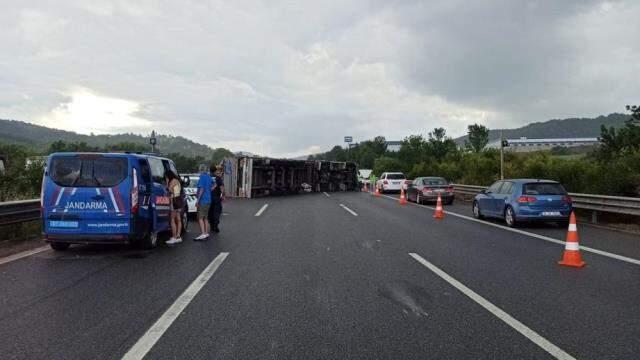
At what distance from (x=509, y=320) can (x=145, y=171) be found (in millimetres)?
7522

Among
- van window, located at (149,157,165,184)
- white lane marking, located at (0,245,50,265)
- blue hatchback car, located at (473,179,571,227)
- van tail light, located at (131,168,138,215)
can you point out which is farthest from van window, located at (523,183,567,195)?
white lane marking, located at (0,245,50,265)

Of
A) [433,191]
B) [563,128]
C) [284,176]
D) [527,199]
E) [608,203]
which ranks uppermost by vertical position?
[563,128]

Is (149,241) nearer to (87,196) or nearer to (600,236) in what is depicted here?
(87,196)

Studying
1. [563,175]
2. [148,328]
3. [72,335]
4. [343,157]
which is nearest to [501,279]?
[148,328]

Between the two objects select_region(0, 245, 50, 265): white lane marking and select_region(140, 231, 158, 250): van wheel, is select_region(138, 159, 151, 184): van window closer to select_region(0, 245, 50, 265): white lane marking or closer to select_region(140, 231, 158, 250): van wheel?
select_region(140, 231, 158, 250): van wheel

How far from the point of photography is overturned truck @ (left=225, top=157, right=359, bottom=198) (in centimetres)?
3219

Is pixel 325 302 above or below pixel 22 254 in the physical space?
above

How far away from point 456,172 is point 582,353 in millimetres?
38616

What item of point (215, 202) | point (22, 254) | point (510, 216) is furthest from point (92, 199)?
point (510, 216)

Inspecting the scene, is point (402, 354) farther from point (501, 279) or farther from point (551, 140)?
point (551, 140)

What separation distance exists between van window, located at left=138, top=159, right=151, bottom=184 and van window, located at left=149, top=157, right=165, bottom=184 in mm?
237

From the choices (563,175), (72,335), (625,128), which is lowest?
(72,335)

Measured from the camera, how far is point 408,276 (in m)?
7.38

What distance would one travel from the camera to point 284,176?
36.8 m
